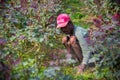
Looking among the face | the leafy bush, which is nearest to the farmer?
the face

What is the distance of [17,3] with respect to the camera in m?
9.21

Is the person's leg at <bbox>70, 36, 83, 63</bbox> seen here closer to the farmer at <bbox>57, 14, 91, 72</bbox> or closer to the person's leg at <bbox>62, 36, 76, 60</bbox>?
the farmer at <bbox>57, 14, 91, 72</bbox>

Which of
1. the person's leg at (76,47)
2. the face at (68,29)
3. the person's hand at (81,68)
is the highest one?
the face at (68,29)

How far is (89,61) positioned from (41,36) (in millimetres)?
1165

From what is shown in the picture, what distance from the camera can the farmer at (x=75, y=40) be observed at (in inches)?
249

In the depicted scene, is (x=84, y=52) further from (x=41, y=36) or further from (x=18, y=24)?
(x=18, y=24)

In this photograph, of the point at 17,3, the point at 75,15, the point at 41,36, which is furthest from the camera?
the point at 75,15

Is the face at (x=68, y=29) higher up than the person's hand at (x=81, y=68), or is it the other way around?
the face at (x=68, y=29)

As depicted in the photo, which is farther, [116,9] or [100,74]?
[116,9]

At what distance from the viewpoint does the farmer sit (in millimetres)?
6332

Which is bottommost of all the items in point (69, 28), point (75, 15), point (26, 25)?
point (75, 15)

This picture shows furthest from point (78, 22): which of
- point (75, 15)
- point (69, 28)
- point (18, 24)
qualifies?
point (69, 28)

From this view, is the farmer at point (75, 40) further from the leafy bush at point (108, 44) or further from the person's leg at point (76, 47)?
the leafy bush at point (108, 44)

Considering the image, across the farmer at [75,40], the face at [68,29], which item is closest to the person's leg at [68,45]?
the farmer at [75,40]
